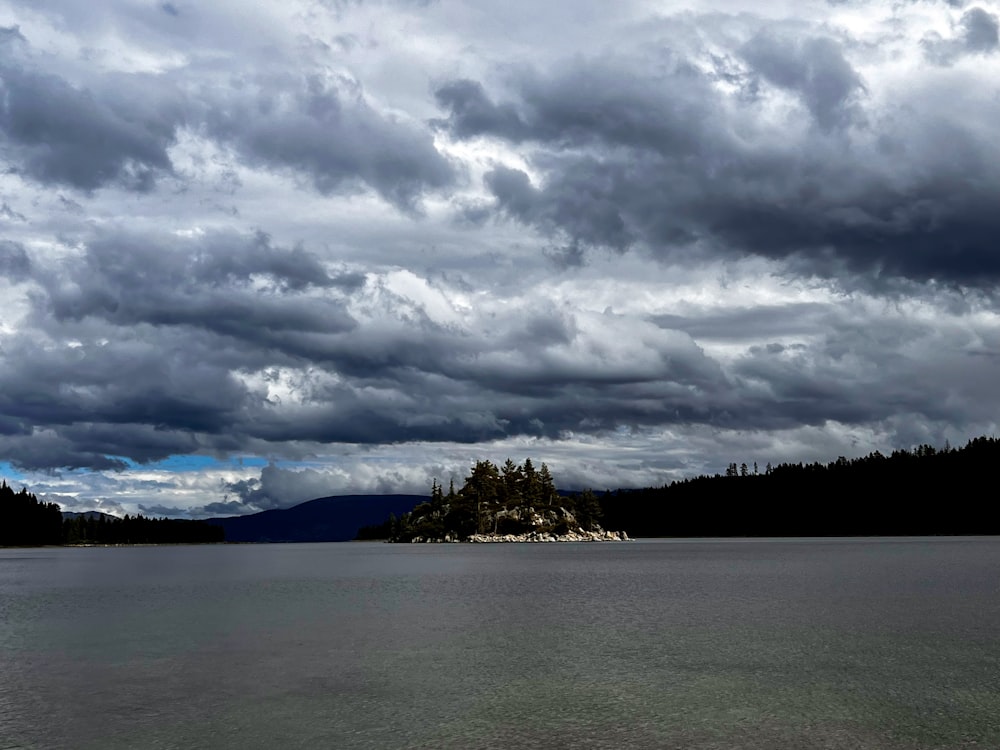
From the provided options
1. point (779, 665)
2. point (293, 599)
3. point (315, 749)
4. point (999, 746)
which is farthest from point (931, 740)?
point (293, 599)

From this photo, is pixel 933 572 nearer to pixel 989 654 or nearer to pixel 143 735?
pixel 989 654

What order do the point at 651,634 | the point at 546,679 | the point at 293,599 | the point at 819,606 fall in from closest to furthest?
1. the point at 546,679
2. the point at 651,634
3. the point at 819,606
4. the point at 293,599

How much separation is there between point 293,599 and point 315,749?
6126 cm

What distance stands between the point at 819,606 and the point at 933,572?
164 feet

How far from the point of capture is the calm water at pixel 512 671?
31.4 metres

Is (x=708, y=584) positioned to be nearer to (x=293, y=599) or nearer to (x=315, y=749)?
(x=293, y=599)

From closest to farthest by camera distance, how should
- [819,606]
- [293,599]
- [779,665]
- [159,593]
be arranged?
[779,665] < [819,606] < [293,599] < [159,593]

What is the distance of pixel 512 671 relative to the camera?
1726 inches

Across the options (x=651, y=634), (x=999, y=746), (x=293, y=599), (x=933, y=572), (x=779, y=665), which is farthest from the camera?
(x=933, y=572)

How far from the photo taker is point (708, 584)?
333 feet

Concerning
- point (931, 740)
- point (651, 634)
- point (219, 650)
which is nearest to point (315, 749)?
point (931, 740)

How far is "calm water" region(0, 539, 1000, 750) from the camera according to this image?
31391 millimetres

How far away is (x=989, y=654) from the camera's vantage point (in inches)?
1811

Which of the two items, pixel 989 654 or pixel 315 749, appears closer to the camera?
pixel 315 749
